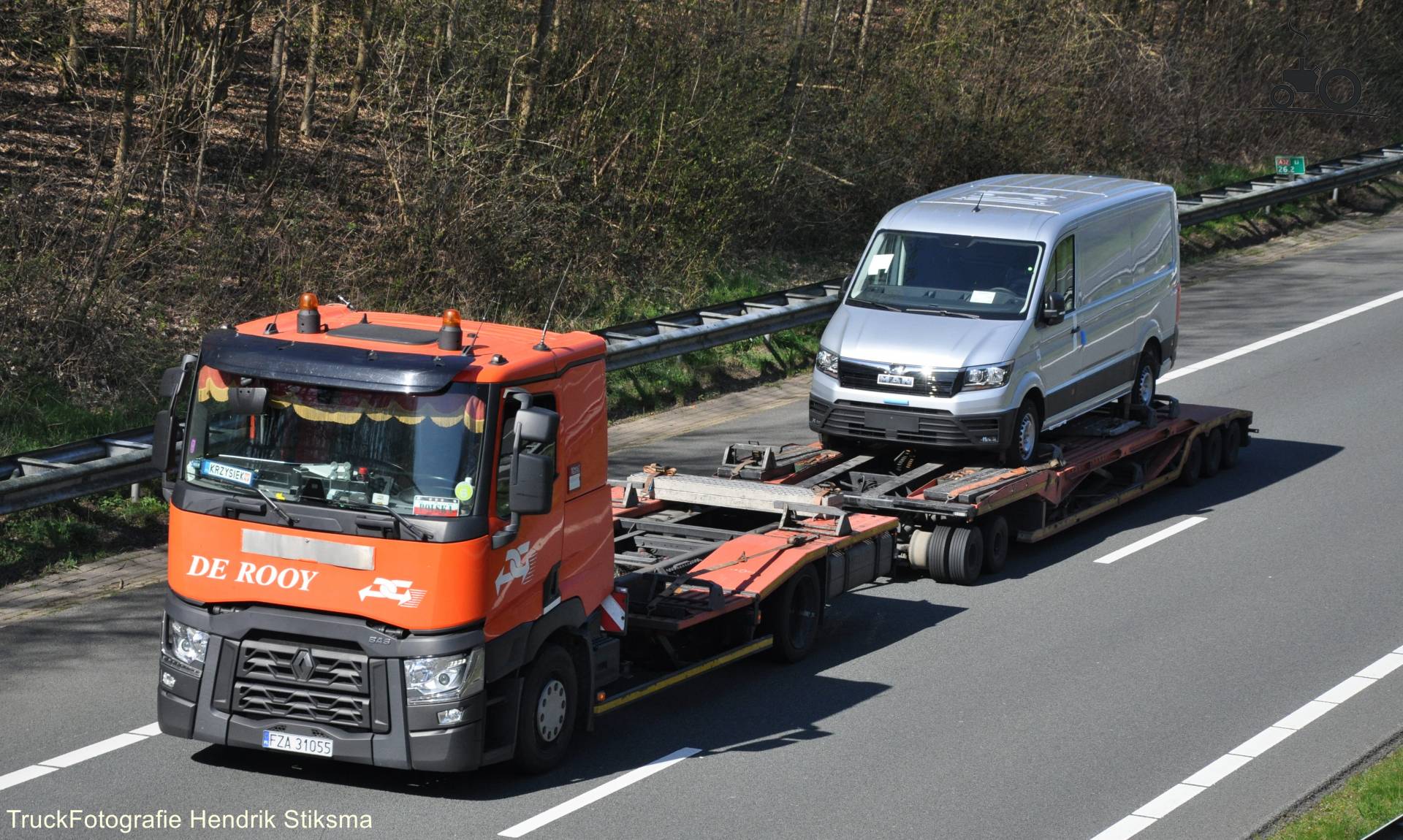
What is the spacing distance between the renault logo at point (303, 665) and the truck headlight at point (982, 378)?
6.51 m

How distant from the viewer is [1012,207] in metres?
14.3

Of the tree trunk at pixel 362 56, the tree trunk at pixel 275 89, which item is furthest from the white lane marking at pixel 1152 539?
the tree trunk at pixel 275 89

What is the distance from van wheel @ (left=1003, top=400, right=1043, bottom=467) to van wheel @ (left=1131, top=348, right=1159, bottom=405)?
2.38 metres

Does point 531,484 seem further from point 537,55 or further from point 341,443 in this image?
point 537,55

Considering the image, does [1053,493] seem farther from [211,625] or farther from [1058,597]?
[211,625]

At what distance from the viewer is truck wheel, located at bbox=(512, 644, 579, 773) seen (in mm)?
8484

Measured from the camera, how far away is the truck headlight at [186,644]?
824 centimetres

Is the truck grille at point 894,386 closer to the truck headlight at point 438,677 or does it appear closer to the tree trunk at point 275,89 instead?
the truck headlight at point 438,677

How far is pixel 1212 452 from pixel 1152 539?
235cm

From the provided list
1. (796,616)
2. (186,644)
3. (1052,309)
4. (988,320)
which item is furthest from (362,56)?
(186,644)

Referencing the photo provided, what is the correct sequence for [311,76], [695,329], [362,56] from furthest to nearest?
[311,76] < [362,56] < [695,329]

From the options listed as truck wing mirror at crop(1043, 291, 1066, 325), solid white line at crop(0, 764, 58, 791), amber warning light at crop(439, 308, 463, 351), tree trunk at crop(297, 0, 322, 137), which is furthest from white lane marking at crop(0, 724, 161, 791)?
tree trunk at crop(297, 0, 322, 137)

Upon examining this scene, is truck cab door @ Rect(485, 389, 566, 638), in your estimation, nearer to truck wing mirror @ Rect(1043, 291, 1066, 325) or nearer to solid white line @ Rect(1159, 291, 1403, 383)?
truck wing mirror @ Rect(1043, 291, 1066, 325)

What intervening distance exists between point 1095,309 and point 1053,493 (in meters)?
2.09
